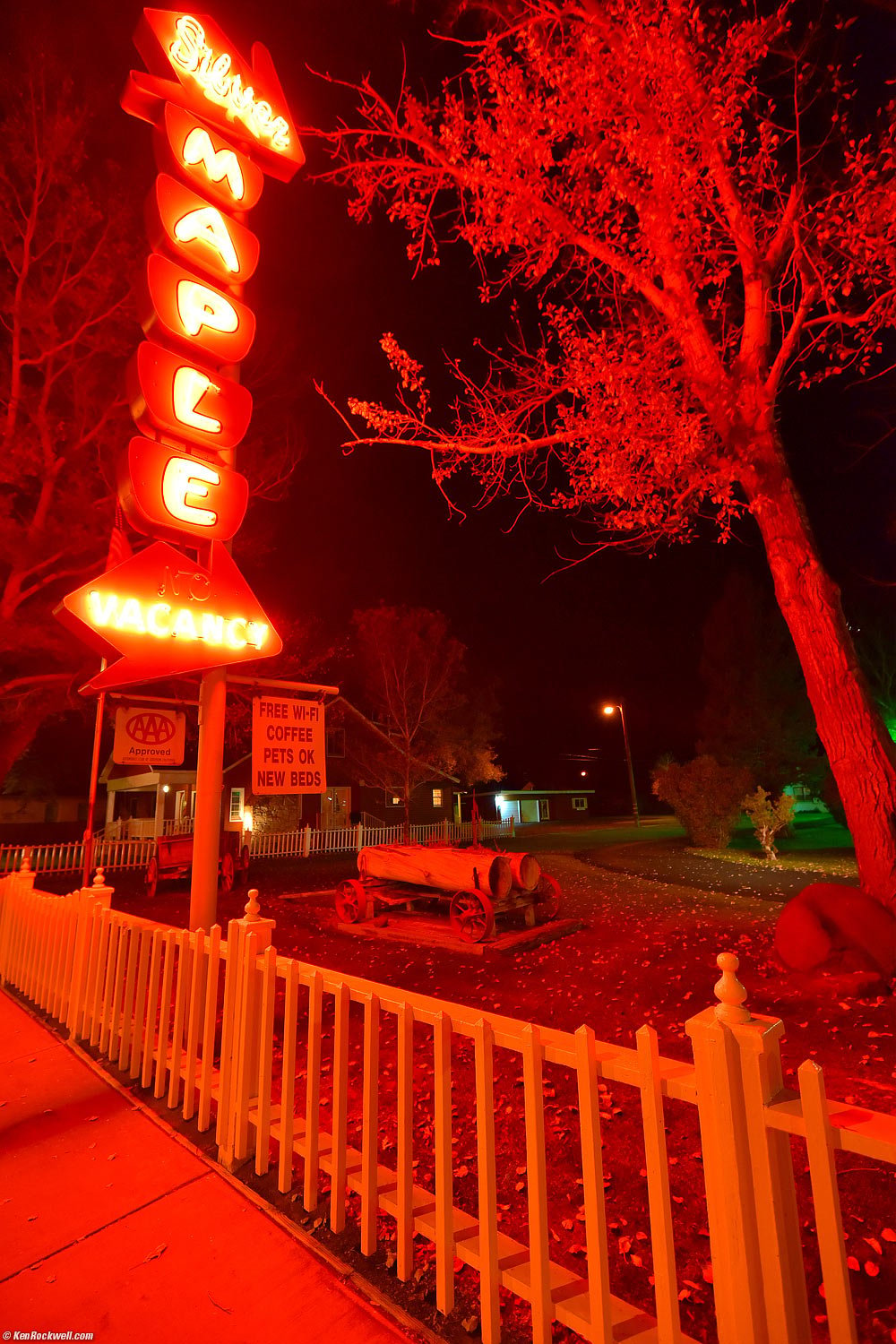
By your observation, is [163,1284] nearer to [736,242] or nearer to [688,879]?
[736,242]

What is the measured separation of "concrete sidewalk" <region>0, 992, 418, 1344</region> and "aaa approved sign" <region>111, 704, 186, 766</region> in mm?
3338

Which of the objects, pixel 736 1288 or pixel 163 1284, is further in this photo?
pixel 163 1284

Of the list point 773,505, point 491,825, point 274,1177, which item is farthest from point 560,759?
point 274,1177

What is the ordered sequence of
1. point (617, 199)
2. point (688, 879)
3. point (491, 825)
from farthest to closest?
point (491, 825) < point (688, 879) < point (617, 199)

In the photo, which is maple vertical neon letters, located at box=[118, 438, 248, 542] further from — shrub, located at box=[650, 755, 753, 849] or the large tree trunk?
shrub, located at box=[650, 755, 753, 849]

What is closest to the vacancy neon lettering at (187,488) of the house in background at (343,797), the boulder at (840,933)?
the boulder at (840,933)

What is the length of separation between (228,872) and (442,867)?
655cm

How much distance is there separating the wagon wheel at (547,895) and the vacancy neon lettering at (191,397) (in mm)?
7246

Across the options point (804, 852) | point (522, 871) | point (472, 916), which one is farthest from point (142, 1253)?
point (804, 852)

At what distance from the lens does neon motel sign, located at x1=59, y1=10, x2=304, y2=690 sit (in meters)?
5.27

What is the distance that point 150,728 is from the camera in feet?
21.8

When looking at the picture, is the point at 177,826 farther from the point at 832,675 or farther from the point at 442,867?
the point at 832,675

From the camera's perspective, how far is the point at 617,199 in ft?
25.6

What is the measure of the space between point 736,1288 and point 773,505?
701 cm
